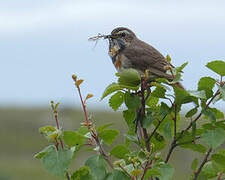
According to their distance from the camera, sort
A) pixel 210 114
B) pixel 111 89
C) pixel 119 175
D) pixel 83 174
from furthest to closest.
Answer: pixel 111 89
pixel 210 114
pixel 83 174
pixel 119 175

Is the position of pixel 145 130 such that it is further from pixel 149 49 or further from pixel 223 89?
pixel 149 49

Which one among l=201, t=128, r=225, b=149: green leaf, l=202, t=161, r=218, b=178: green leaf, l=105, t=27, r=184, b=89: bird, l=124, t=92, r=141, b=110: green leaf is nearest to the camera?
l=201, t=128, r=225, b=149: green leaf

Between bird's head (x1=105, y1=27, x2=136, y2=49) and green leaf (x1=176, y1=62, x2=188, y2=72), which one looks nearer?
green leaf (x1=176, y1=62, x2=188, y2=72)

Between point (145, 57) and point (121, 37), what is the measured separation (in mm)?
888

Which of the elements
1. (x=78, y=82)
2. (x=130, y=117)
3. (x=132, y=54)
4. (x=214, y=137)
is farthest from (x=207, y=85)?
(x=132, y=54)

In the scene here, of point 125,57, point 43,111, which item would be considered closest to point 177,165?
point 43,111

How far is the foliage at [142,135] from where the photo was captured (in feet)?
13.9

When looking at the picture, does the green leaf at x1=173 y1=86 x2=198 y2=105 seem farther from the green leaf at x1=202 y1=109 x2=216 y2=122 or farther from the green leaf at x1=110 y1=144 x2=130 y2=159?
the green leaf at x1=110 y1=144 x2=130 y2=159

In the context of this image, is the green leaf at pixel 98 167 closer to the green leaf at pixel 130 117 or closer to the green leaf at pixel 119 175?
the green leaf at pixel 119 175

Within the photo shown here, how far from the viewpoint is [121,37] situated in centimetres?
827

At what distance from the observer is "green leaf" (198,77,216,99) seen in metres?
4.54

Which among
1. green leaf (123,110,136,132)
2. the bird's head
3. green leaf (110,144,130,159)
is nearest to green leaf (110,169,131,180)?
green leaf (110,144,130,159)

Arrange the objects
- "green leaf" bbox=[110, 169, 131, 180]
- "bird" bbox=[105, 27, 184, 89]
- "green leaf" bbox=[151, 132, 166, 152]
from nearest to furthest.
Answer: "green leaf" bbox=[110, 169, 131, 180], "green leaf" bbox=[151, 132, 166, 152], "bird" bbox=[105, 27, 184, 89]

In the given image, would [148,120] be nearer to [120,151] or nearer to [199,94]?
[120,151]
